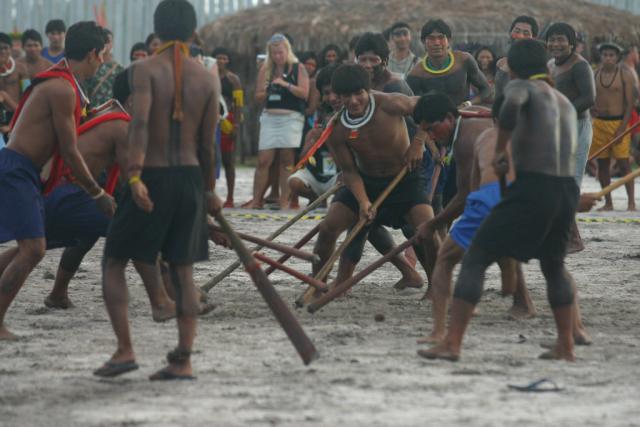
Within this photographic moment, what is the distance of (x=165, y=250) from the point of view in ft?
19.9

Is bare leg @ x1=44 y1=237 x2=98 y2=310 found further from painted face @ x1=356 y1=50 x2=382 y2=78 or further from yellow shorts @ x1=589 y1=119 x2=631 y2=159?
yellow shorts @ x1=589 y1=119 x2=631 y2=159

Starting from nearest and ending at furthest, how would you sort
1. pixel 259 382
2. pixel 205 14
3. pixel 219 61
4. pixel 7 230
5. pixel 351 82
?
1. pixel 259 382
2. pixel 7 230
3. pixel 351 82
4. pixel 219 61
5. pixel 205 14

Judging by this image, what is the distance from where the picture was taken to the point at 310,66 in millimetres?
15906

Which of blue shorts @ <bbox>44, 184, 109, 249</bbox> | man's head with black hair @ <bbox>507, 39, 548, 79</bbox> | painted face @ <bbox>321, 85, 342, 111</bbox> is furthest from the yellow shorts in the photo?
man's head with black hair @ <bbox>507, 39, 548, 79</bbox>

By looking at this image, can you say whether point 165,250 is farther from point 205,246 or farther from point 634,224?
point 634,224

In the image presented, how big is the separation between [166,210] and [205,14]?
65.9 feet

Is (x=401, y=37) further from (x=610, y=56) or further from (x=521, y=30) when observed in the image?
(x=610, y=56)

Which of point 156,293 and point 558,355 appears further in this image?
point 156,293

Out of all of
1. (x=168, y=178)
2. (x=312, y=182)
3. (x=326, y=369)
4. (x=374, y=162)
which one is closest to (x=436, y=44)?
(x=312, y=182)

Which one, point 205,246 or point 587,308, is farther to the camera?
point 587,308

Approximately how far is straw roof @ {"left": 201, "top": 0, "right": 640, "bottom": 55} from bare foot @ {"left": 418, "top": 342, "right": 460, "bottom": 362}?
54.0ft

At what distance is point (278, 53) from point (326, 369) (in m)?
8.68

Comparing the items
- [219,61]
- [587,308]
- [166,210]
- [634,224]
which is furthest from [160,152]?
[219,61]

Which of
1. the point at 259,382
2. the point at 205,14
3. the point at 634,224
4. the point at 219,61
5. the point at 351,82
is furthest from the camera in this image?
the point at 205,14
